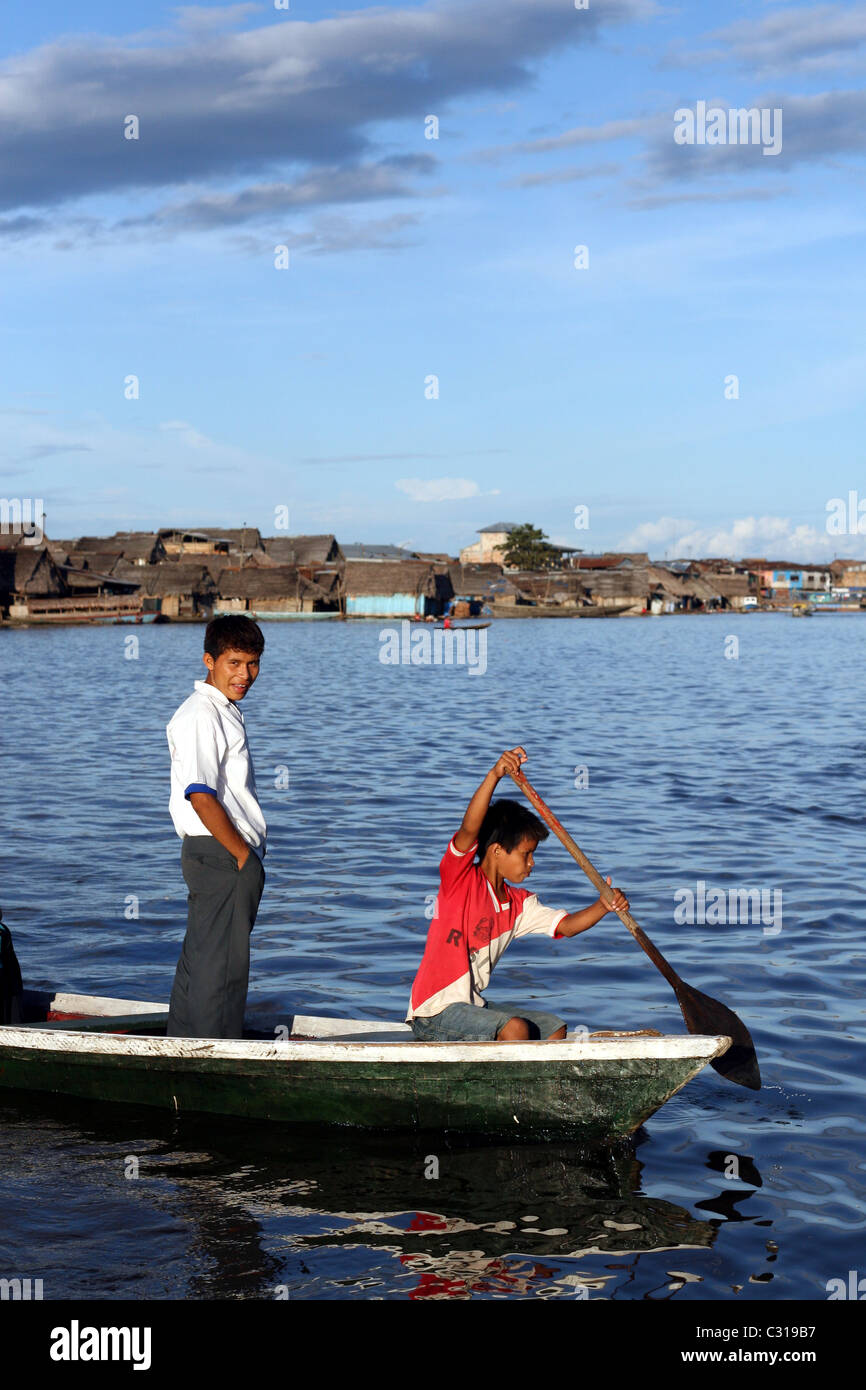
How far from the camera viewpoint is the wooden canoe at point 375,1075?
4500 mm

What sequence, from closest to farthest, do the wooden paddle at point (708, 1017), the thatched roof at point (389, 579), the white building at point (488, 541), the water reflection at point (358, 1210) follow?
the water reflection at point (358, 1210) → the wooden paddle at point (708, 1017) → the thatched roof at point (389, 579) → the white building at point (488, 541)

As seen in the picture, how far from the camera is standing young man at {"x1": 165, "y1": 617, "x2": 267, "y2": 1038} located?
4.41 metres

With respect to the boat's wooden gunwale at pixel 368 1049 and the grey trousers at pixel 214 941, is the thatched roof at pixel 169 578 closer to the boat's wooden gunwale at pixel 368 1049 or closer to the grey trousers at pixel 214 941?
the boat's wooden gunwale at pixel 368 1049

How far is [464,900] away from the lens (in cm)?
465

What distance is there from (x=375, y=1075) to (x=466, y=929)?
0.60 meters

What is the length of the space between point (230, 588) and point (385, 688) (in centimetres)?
3779

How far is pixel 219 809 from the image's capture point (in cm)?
442

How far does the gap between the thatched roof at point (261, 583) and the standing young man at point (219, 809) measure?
61885 millimetres

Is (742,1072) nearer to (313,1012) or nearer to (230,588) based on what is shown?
(313,1012)

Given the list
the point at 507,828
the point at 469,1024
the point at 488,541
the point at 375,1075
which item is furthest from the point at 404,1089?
the point at 488,541

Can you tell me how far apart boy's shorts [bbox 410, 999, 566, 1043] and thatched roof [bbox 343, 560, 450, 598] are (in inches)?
2406

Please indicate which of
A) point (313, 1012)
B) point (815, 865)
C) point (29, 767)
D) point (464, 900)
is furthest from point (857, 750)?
point (464, 900)

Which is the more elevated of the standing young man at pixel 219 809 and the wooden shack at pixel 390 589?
the wooden shack at pixel 390 589

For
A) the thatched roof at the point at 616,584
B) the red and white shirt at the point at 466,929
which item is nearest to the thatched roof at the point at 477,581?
the thatched roof at the point at 616,584
